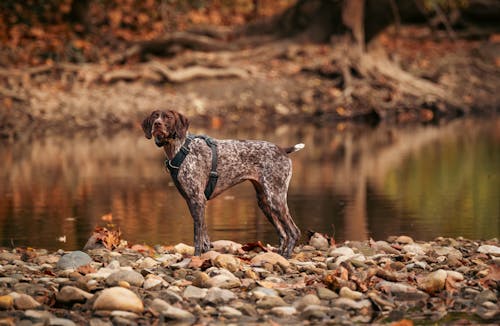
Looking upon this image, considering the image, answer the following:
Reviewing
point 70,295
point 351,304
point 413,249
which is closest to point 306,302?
point 351,304

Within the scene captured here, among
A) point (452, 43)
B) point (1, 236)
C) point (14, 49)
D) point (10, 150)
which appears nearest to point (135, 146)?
point (10, 150)

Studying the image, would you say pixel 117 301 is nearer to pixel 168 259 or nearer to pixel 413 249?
pixel 168 259

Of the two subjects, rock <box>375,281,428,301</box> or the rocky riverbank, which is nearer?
the rocky riverbank

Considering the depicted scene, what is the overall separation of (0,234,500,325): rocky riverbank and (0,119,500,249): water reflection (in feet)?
8.09

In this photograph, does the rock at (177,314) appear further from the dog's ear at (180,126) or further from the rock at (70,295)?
the dog's ear at (180,126)

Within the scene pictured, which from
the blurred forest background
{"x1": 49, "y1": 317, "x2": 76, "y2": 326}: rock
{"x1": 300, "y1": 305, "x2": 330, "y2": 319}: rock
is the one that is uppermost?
the blurred forest background

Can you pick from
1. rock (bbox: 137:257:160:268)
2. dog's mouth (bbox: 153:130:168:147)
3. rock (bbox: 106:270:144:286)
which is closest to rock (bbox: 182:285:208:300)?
rock (bbox: 106:270:144:286)

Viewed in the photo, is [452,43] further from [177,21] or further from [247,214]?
[247,214]

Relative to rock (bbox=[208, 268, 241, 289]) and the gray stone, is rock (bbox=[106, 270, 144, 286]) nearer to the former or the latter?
rock (bbox=[208, 268, 241, 289])

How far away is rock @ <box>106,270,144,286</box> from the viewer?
943cm

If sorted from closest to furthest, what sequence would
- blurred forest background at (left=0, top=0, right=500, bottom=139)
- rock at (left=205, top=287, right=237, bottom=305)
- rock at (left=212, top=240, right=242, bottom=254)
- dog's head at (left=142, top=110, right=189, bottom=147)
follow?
rock at (left=205, top=287, right=237, bottom=305) < dog's head at (left=142, top=110, right=189, bottom=147) < rock at (left=212, top=240, right=242, bottom=254) < blurred forest background at (left=0, top=0, right=500, bottom=139)

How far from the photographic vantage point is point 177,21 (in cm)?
3466

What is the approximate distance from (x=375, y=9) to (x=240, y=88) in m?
4.64

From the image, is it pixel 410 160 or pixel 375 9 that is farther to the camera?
pixel 375 9
